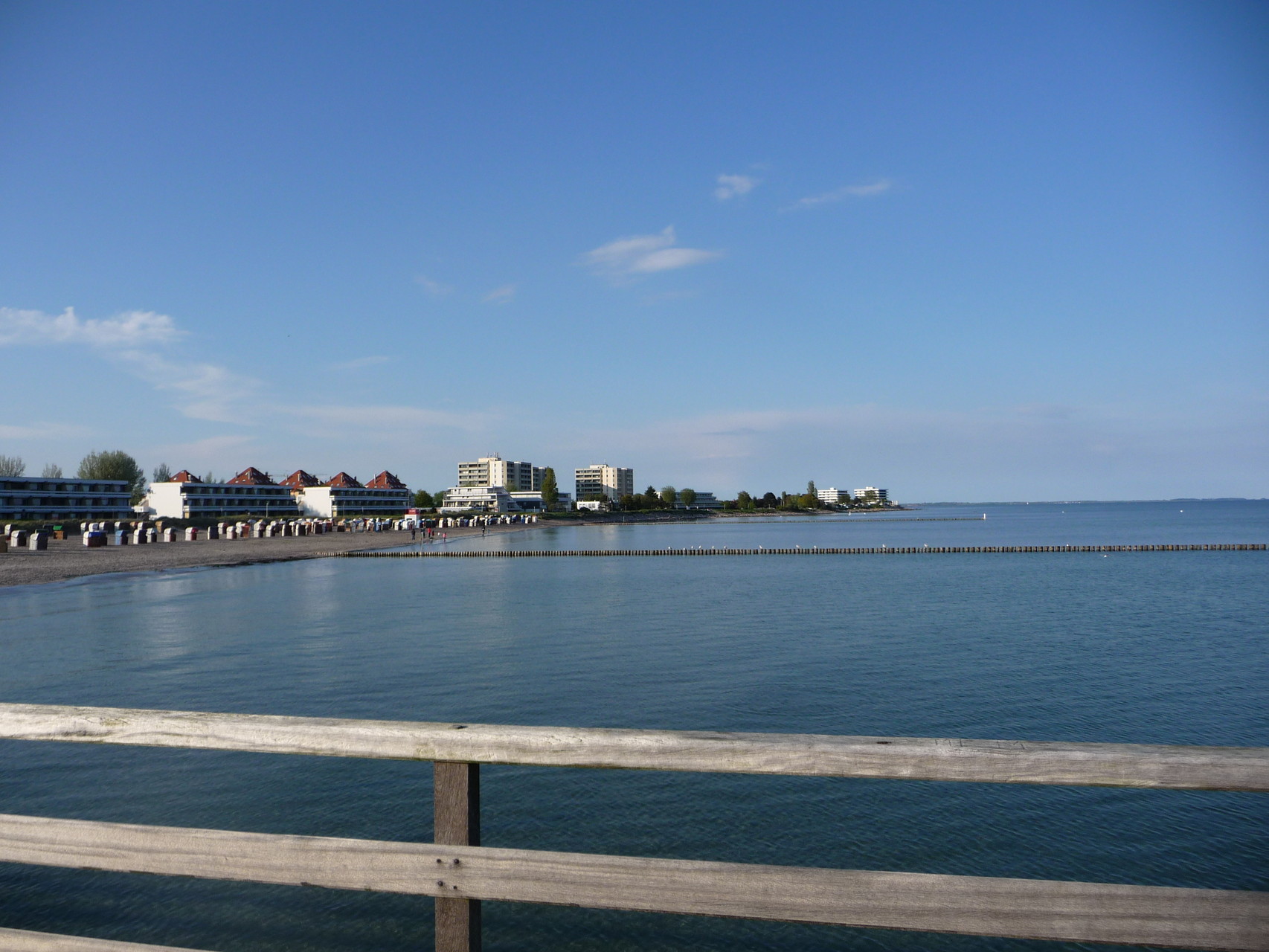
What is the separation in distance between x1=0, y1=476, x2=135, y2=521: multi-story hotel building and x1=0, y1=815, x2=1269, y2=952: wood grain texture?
5315 inches

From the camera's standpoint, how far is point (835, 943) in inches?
284

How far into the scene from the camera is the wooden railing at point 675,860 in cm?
278

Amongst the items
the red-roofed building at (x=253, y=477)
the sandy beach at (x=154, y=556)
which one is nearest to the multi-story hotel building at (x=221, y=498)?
the red-roofed building at (x=253, y=477)

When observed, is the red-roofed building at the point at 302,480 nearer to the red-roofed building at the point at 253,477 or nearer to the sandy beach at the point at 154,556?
the red-roofed building at the point at 253,477

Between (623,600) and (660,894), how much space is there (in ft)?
127

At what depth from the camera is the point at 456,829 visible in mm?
3109

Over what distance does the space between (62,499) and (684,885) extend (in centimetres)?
14558

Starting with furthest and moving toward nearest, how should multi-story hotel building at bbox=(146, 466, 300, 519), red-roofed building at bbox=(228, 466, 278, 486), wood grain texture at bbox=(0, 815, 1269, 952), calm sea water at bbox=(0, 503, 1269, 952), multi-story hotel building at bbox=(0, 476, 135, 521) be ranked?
1. red-roofed building at bbox=(228, 466, 278, 486)
2. multi-story hotel building at bbox=(146, 466, 300, 519)
3. multi-story hotel building at bbox=(0, 476, 135, 521)
4. calm sea water at bbox=(0, 503, 1269, 952)
5. wood grain texture at bbox=(0, 815, 1269, 952)

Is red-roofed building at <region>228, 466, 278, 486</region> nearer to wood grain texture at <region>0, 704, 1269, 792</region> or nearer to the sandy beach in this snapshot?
the sandy beach

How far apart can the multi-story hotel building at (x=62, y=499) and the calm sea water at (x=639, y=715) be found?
282 ft

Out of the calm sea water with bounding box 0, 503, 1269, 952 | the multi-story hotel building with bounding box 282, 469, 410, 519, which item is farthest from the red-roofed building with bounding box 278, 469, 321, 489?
the calm sea water with bounding box 0, 503, 1269, 952

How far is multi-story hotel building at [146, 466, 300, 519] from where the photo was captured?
138250 millimetres

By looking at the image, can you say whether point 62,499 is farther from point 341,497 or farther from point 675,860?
point 675,860

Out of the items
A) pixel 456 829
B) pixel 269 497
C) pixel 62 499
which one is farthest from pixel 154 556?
pixel 269 497
